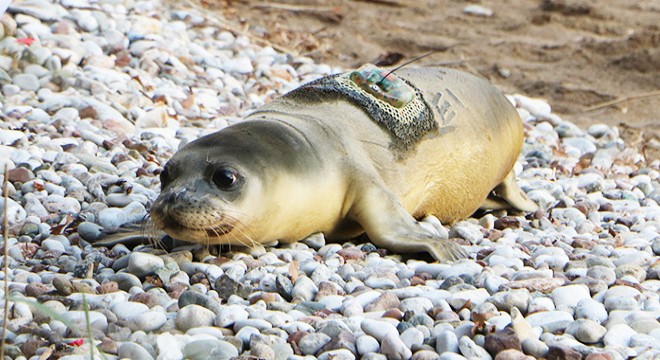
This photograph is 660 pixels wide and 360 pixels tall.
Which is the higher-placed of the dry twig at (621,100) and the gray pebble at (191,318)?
the gray pebble at (191,318)

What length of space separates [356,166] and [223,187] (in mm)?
670

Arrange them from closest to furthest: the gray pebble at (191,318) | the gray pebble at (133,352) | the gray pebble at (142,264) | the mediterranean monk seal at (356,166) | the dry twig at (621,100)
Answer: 1. the gray pebble at (133,352)
2. the gray pebble at (191,318)
3. the gray pebble at (142,264)
4. the mediterranean monk seal at (356,166)
5. the dry twig at (621,100)

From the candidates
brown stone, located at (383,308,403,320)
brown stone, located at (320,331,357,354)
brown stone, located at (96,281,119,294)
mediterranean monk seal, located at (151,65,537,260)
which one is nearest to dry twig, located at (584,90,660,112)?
mediterranean monk seal, located at (151,65,537,260)

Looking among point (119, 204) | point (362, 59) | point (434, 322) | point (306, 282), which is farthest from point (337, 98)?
point (362, 59)

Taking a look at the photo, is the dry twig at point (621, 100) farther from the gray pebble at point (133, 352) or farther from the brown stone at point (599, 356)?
the gray pebble at point (133, 352)

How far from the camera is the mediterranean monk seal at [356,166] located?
3.75m

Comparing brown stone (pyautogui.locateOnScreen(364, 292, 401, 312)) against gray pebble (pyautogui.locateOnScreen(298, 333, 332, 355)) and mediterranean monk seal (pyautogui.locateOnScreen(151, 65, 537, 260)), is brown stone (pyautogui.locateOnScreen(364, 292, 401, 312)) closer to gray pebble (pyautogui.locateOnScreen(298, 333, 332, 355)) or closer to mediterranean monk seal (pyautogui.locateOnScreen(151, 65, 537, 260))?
gray pebble (pyautogui.locateOnScreen(298, 333, 332, 355))

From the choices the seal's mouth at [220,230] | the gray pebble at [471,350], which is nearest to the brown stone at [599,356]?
the gray pebble at [471,350]

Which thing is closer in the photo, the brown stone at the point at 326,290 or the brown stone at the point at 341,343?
the brown stone at the point at 341,343

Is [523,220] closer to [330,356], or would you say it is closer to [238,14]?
[330,356]

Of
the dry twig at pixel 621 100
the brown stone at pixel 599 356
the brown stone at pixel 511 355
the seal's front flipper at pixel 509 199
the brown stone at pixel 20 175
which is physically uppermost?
the brown stone at pixel 599 356

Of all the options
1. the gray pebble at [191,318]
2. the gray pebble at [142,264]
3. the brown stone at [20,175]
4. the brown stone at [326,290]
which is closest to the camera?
the gray pebble at [191,318]

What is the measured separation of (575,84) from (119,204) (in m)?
4.45

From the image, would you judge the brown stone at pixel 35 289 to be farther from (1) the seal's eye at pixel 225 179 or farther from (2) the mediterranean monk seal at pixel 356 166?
Result: (1) the seal's eye at pixel 225 179
